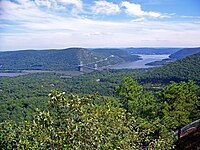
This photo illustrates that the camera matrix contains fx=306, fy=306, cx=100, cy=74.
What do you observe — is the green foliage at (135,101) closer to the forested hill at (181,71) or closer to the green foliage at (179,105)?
the green foliage at (179,105)

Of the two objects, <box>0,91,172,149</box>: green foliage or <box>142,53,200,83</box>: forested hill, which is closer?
<box>0,91,172,149</box>: green foliage

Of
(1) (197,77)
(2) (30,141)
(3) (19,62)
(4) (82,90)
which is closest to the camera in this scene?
(2) (30,141)

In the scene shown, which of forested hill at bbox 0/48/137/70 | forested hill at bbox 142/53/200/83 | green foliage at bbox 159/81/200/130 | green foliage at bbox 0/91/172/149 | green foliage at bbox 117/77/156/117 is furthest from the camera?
forested hill at bbox 0/48/137/70

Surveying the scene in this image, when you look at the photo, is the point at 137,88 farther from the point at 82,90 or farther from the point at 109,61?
the point at 109,61

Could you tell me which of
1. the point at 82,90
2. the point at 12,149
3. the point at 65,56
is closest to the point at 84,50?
the point at 65,56

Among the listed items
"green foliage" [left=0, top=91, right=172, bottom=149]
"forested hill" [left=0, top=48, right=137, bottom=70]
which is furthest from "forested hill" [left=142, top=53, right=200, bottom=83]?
"forested hill" [left=0, top=48, right=137, bottom=70]

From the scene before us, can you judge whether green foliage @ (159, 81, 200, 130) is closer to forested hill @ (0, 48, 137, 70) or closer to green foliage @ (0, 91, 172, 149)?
green foliage @ (0, 91, 172, 149)

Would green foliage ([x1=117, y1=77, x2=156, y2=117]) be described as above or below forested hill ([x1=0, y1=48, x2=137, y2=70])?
above
